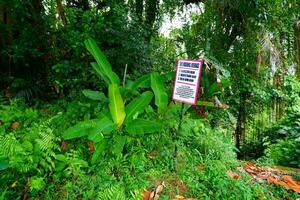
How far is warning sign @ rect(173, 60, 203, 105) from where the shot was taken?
9.57ft

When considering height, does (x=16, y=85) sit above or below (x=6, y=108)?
above

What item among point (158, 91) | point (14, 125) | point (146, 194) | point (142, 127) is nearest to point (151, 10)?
point (158, 91)

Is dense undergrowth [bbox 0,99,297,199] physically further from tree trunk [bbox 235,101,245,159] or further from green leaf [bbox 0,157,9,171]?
tree trunk [bbox 235,101,245,159]

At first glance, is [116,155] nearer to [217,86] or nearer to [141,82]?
[141,82]

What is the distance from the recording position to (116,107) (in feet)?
9.39

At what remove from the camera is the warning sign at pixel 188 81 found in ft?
9.57

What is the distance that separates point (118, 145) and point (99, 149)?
18cm

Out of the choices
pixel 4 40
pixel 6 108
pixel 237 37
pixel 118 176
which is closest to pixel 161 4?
pixel 237 37

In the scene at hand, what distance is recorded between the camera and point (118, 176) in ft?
8.95

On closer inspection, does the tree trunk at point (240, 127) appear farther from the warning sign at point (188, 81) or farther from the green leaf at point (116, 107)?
the green leaf at point (116, 107)

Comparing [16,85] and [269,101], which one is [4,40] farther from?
[269,101]

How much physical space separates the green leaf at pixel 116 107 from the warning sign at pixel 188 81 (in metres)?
0.59

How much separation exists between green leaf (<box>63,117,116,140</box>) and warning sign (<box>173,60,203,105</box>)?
2.59 ft

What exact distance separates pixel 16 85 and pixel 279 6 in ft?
15.1
